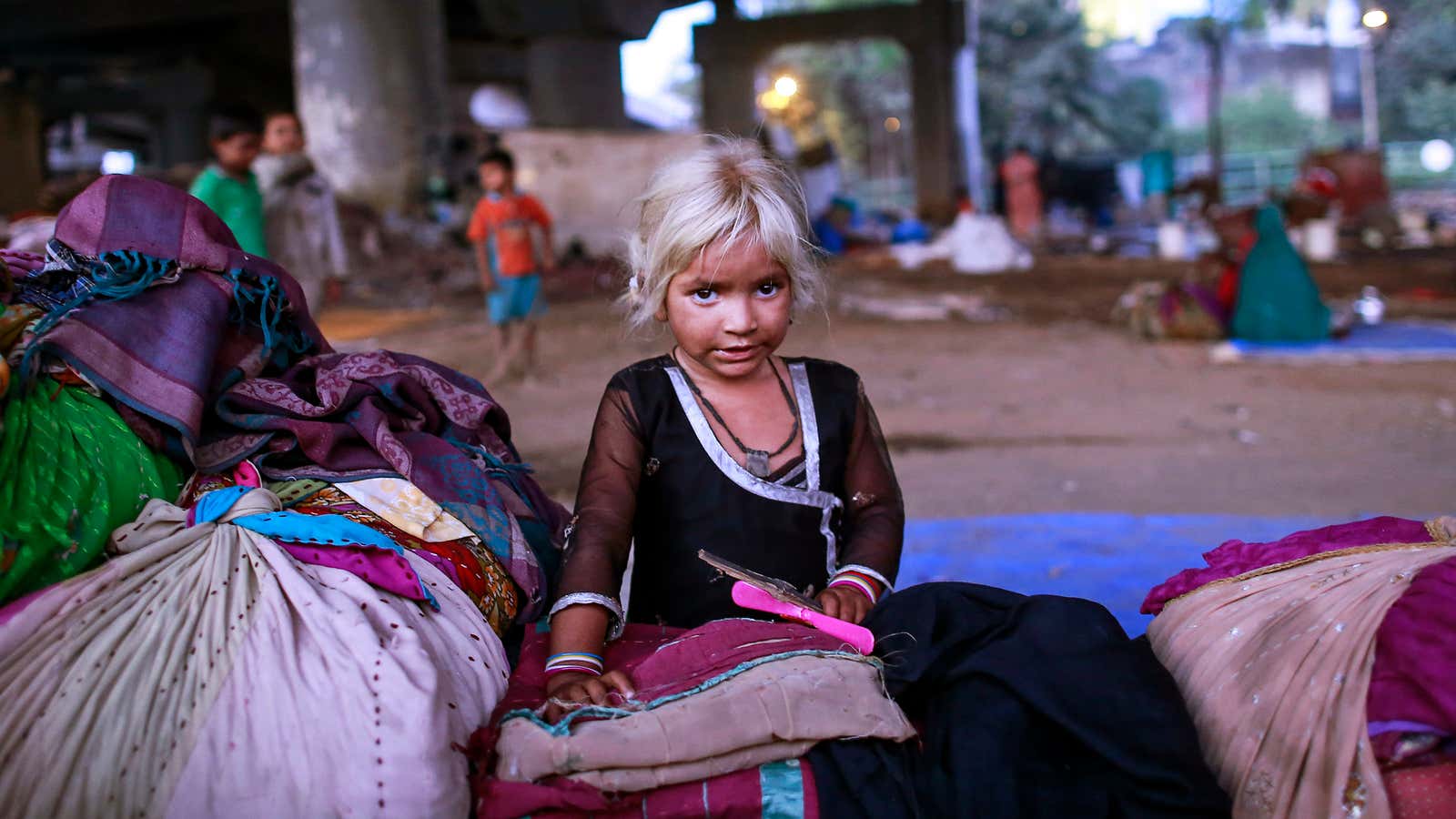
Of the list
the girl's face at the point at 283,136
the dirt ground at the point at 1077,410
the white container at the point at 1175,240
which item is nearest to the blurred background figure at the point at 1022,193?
Result: the white container at the point at 1175,240

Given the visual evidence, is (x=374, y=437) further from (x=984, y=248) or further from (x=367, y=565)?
(x=984, y=248)

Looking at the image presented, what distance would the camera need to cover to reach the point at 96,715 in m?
1.52

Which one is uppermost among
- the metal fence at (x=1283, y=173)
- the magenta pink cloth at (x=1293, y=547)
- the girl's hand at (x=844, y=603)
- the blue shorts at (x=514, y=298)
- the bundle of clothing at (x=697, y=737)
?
the metal fence at (x=1283, y=173)

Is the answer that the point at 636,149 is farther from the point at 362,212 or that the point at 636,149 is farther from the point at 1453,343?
the point at 1453,343

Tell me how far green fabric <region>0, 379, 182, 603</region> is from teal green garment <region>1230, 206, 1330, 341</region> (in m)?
7.87

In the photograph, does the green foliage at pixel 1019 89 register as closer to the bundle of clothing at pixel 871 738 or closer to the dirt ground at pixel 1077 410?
the dirt ground at pixel 1077 410

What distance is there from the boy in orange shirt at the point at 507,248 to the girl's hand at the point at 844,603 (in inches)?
227

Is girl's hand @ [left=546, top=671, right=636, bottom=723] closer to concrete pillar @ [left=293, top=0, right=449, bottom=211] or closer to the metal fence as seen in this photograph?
concrete pillar @ [left=293, top=0, right=449, bottom=211]

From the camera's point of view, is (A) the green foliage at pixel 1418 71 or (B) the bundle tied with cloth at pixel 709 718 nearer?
(B) the bundle tied with cloth at pixel 709 718

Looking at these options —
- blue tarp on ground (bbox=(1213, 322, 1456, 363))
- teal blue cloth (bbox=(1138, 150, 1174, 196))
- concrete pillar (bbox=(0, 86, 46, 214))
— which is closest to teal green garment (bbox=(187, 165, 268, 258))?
blue tarp on ground (bbox=(1213, 322, 1456, 363))

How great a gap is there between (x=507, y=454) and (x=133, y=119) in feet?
100

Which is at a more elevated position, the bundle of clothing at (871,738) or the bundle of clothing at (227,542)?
the bundle of clothing at (227,542)

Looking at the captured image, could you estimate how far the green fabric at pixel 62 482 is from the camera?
1.66 m

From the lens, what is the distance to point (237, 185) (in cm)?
596
